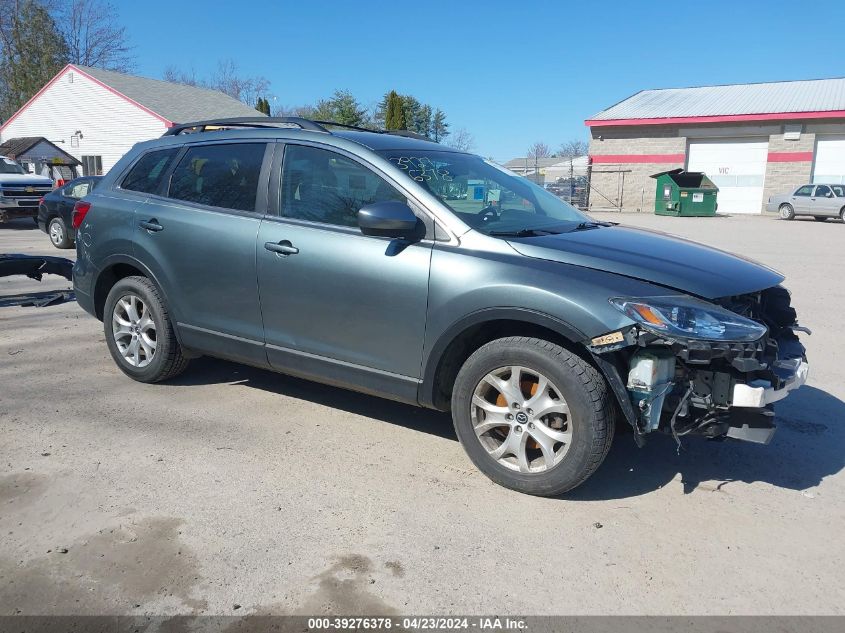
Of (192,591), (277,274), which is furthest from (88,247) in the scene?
(192,591)

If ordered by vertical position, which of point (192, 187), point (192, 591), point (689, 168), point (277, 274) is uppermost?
point (689, 168)

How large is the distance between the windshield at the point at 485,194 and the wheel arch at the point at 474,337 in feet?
1.70

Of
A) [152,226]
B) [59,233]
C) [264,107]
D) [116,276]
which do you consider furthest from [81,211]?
[264,107]

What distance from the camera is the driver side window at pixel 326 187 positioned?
4.05 m

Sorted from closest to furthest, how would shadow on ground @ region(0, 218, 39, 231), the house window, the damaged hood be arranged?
the damaged hood, shadow on ground @ region(0, 218, 39, 231), the house window

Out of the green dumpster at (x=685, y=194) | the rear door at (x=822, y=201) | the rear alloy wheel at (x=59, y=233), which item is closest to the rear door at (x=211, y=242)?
the rear alloy wheel at (x=59, y=233)

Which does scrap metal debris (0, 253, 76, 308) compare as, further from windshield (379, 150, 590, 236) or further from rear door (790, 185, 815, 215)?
rear door (790, 185, 815, 215)

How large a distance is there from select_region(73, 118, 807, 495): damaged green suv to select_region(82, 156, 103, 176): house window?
122 ft

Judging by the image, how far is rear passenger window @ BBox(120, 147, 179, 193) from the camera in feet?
16.7

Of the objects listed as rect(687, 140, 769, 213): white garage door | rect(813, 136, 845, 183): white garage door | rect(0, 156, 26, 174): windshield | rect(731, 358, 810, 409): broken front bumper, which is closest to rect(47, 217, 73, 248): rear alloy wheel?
rect(0, 156, 26, 174): windshield

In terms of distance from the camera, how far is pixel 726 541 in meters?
3.19

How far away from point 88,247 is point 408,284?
9.81 ft

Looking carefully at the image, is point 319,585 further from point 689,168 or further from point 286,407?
point 689,168

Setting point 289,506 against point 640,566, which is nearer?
point 640,566
